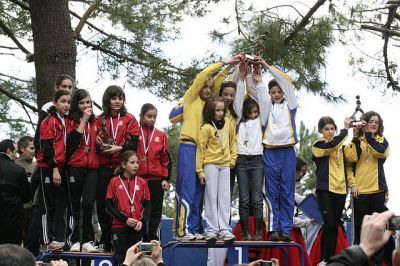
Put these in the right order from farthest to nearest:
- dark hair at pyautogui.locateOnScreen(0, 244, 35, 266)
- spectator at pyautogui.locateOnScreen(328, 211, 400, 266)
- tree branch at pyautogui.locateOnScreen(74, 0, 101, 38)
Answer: tree branch at pyautogui.locateOnScreen(74, 0, 101, 38) → dark hair at pyautogui.locateOnScreen(0, 244, 35, 266) → spectator at pyautogui.locateOnScreen(328, 211, 400, 266)

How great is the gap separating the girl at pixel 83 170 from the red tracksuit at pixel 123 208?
0.24 m

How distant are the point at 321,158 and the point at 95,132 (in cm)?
250

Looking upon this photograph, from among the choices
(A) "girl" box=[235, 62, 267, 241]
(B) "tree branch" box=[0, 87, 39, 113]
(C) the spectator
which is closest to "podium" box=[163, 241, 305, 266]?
(A) "girl" box=[235, 62, 267, 241]

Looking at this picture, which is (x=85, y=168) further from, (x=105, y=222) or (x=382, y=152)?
(x=382, y=152)

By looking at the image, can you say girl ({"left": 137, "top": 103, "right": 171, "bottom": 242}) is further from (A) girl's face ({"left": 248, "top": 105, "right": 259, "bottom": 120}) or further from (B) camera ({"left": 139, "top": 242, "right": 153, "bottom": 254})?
(B) camera ({"left": 139, "top": 242, "right": 153, "bottom": 254})

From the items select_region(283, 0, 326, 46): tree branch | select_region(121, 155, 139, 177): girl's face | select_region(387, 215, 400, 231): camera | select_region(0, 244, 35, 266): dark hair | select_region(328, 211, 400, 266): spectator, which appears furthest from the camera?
select_region(283, 0, 326, 46): tree branch

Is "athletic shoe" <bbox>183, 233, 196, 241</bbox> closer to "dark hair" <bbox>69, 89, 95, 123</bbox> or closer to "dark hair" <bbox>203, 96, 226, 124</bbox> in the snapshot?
"dark hair" <bbox>203, 96, 226, 124</bbox>

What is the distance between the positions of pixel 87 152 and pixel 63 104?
1.76 feet

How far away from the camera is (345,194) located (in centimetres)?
894

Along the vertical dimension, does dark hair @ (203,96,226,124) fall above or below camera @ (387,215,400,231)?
above

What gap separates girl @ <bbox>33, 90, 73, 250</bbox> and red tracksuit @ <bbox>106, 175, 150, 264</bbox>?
1.72 ft

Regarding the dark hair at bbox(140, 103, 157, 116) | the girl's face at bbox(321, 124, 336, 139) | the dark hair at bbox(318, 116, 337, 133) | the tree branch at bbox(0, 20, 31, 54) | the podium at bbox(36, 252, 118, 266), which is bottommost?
the podium at bbox(36, 252, 118, 266)

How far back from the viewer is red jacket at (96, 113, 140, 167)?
8.39 meters

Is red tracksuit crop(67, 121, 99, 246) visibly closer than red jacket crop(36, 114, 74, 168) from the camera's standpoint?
No
